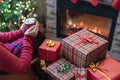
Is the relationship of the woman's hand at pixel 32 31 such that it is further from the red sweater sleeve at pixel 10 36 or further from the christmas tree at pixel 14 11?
the christmas tree at pixel 14 11

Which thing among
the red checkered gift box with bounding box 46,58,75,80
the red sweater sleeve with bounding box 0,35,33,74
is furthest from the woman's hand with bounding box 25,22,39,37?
the red checkered gift box with bounding box 46,58,75,80

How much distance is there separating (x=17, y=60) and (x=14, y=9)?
107 cm

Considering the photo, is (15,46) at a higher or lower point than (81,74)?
higher

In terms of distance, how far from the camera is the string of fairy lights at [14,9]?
2195 mm

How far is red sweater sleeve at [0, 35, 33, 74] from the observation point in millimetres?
1268

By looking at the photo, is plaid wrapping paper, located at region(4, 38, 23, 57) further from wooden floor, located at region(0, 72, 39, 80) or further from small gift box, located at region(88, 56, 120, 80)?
small gift box, located at region(88, 56, 120, 80)

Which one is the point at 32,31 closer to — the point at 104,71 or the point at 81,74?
the point at 81,74

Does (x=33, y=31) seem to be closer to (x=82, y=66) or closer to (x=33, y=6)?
(x=82, y=66)

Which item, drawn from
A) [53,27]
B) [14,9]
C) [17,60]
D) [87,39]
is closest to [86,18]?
[53,27]

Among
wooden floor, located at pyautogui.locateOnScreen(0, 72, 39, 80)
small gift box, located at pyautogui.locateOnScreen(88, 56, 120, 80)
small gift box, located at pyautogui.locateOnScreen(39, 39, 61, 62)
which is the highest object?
small gift box, located at pyautogui.locateOnScreen(39, 39, 61, 62)

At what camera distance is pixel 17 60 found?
52.7 inches

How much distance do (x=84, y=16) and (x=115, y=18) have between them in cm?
44

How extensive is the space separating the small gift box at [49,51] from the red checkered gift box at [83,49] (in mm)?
54

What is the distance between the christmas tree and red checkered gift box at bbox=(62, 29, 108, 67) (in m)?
0.86
